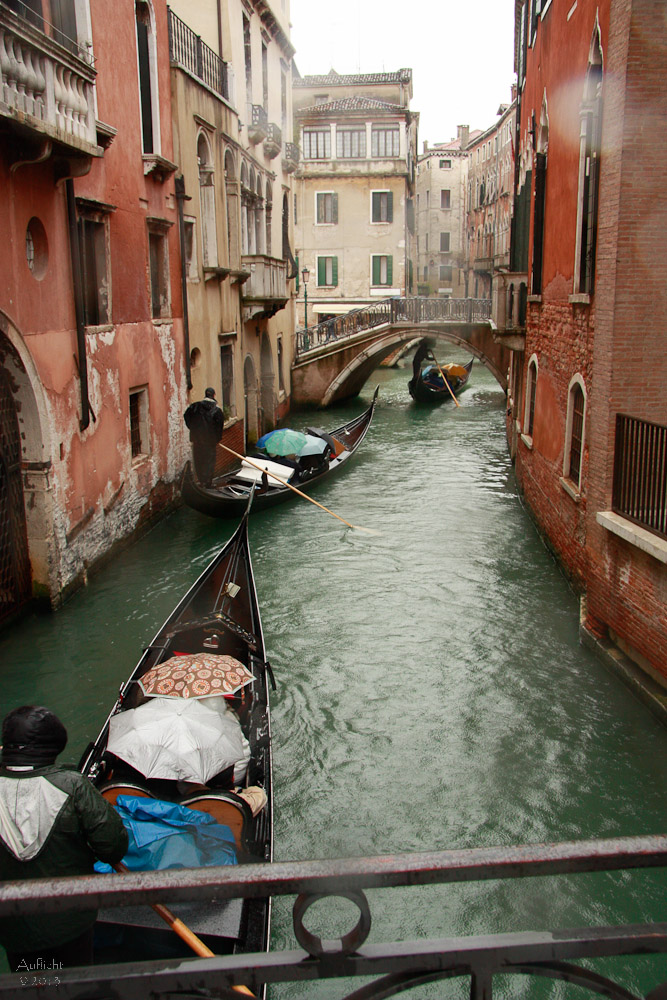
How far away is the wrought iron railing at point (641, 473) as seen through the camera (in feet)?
16.5

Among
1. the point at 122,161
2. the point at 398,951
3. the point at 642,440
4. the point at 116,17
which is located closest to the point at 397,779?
the point at 642,440

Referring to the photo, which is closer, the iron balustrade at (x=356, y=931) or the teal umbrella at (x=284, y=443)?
the iron balustrade at (x=356, y=931)

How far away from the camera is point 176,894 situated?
119 centimetres

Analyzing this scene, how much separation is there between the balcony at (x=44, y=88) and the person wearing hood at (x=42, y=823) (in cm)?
435

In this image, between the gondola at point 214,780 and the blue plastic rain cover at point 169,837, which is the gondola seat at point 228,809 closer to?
the gondola at point 214,780

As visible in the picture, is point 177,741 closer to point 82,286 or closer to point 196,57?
point 82,286

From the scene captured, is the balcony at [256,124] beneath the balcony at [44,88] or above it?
above

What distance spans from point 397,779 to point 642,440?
2.54 meters

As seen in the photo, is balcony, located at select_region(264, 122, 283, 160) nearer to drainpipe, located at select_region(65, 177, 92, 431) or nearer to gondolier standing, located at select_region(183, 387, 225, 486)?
gondolier standing, located at select_region(183, 387, 225, 486)

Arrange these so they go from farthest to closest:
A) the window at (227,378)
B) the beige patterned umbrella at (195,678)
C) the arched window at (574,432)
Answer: the window at (227,378) → the arched window at (574,432) → the beige patterned umbrella at (195,678)

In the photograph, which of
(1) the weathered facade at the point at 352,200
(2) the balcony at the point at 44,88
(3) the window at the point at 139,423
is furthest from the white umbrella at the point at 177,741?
(1) the weathered facade at the point at 352,200

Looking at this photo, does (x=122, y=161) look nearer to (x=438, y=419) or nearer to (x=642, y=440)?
(x=642, y=440)

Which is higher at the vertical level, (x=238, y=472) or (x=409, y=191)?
(x=409, y=191)

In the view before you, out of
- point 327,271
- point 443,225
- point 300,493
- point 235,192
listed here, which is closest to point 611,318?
point 300,493
